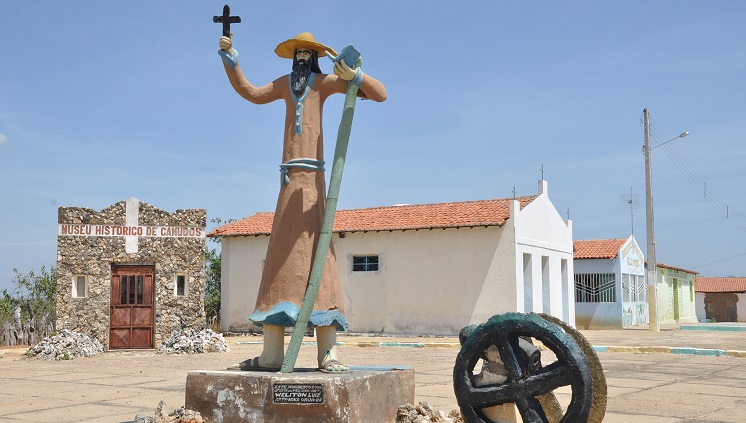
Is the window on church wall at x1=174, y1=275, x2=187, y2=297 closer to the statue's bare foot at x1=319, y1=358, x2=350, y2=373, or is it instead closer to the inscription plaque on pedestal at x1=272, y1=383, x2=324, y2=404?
the statue's bare foot at x1=319, y1=358, x2=350, y2=373

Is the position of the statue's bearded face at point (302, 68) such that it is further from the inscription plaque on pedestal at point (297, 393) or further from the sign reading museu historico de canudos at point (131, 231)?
the sign reading museu historico de canudos at point (131, 231)

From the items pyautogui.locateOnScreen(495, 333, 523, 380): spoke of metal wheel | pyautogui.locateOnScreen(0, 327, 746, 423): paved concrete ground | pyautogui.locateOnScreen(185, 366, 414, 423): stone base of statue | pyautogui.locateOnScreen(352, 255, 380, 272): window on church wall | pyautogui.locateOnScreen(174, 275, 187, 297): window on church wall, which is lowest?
pyautogui.locateOnScreen(0, 327, 746, 423): paved concrete ground

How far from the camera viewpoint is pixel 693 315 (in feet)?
141

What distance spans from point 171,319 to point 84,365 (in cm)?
333

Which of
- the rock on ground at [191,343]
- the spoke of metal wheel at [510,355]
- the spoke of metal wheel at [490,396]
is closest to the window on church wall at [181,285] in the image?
the rock on ground at [191,343]

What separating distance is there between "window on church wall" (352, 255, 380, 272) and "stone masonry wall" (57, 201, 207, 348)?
6.95 m

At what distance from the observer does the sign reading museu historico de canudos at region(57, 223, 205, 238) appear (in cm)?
1484

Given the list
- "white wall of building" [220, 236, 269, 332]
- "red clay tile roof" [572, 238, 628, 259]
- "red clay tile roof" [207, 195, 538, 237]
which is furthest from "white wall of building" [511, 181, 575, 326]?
"white wall of building" [220, 236, 269, 332]

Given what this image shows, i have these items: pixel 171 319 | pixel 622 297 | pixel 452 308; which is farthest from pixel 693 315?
pixel 171 319

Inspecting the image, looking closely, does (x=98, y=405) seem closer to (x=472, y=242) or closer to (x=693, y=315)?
(x=472, y=242)

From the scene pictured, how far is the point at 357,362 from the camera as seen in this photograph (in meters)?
11.9

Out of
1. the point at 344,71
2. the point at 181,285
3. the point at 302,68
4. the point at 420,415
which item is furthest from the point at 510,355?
the point at 181,285

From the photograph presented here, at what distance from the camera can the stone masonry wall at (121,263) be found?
1477 cm

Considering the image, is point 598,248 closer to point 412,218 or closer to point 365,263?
point 412,218
